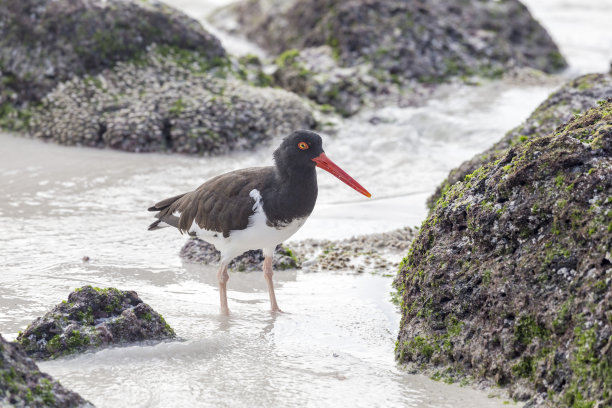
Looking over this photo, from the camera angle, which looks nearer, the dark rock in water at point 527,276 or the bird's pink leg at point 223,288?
the dark rock in water at point 527,276

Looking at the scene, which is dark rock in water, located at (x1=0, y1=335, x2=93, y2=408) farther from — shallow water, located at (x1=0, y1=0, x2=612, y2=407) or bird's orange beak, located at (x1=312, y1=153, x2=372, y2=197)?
bird's orange beak, located at (x1=312, y1=153, x2=372, y2=197)

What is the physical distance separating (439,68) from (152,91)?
5.28m

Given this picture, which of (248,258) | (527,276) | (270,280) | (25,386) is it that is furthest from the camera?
(248,258)

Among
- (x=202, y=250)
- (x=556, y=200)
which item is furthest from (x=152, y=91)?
(x=556, y=200)

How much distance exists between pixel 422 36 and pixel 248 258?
807 cm

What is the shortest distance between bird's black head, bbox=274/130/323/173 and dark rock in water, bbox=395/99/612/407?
4.51 feet

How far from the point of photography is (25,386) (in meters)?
3.51

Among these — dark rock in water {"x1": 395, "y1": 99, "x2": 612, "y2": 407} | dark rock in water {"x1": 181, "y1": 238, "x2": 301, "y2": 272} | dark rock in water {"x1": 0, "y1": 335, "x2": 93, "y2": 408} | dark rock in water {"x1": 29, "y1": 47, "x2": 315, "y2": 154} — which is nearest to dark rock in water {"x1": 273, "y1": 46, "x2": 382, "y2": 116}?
dark rock in water {"x1": 29, "y1": 47, "x2": 315, "y2": 154}

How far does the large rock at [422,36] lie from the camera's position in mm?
13547

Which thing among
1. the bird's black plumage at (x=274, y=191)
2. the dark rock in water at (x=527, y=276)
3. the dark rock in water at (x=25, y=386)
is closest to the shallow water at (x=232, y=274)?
the dark rock in water at (x=527, y=276)

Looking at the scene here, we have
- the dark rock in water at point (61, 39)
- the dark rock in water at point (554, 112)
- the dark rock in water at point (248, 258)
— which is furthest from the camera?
the dark rock in water at point (61, 39)

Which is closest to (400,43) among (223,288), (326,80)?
(326,80)

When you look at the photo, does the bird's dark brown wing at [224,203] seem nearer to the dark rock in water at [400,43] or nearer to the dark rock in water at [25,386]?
the dark rock in water at [25,386]

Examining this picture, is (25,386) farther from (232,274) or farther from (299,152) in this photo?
(232,274)
